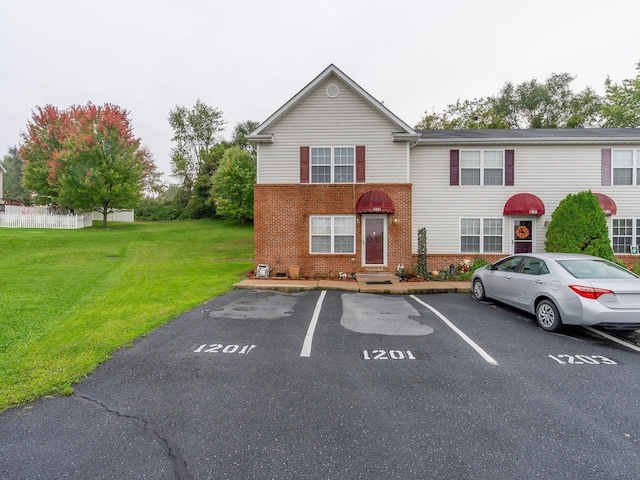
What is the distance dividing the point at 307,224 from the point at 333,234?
1159mm

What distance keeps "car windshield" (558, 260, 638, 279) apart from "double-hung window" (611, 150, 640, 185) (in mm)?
9969

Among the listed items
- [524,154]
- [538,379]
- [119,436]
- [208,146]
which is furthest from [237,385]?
[208,146]

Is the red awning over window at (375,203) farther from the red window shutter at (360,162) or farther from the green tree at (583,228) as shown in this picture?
the green tree at (583,228)

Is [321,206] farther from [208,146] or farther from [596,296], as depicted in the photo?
[208,146]

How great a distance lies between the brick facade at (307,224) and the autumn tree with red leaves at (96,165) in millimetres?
19456

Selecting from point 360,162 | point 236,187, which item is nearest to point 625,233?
point 360,162

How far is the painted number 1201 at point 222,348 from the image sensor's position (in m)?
5.13

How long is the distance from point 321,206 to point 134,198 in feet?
72.0

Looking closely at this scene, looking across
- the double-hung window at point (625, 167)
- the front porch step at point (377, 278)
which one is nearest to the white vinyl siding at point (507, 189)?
the double-hung window at point (625, 167)

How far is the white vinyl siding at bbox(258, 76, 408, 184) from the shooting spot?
1303 cm

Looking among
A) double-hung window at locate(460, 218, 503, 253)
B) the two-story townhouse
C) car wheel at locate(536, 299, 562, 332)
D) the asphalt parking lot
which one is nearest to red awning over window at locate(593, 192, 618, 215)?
the two-story townhouse

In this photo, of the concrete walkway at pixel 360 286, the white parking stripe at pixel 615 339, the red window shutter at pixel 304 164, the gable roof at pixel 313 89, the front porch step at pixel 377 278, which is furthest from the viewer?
the red window shutter at pixel 304 164

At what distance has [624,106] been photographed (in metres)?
26.5

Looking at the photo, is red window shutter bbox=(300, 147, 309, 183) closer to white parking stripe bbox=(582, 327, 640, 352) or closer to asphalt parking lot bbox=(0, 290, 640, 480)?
asphalt parking lot bbox=(0, 290, 640, 480)
